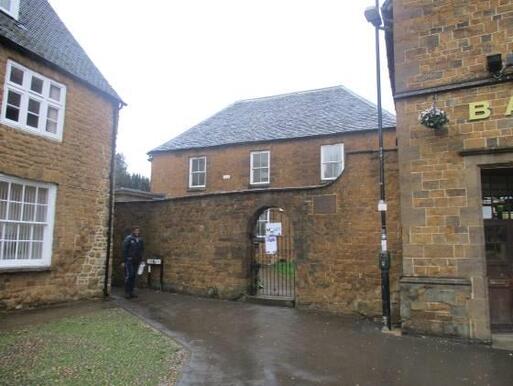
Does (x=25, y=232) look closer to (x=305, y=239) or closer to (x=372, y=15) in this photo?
(x=305, y=239)

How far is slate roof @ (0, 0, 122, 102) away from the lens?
10.4 meters

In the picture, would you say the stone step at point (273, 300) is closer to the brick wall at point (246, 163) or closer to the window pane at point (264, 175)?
the brick wall at point (246, 163)

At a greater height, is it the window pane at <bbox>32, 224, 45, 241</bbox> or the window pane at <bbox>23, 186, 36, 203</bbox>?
the window pane at <bbox>23, 186, 36, 203</bbox>

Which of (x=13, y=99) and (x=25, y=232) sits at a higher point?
(x=13, y=99)

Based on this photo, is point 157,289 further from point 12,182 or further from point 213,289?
point 12,182

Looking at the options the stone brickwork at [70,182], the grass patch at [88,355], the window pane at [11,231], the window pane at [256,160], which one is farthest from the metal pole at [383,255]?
the window pane at [256,160]

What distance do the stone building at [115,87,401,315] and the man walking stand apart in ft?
3.18

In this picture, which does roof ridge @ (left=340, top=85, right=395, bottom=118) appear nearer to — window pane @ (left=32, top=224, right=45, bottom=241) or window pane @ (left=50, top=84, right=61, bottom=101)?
window pane @ (left=50, top=84, right=61, bottom=101)

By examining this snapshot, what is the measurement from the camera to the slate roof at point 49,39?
10.4m

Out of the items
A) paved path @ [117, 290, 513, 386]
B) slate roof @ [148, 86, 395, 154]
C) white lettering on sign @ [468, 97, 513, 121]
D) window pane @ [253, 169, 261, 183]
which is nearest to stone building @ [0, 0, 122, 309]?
paved path @ [117, 290, 513, 386]

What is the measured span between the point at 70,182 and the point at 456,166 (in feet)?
31.2

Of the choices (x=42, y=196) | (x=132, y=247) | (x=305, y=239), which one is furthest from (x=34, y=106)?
(x=305, y=239)

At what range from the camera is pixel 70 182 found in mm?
11344

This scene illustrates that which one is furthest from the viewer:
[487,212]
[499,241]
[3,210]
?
[3,210]
